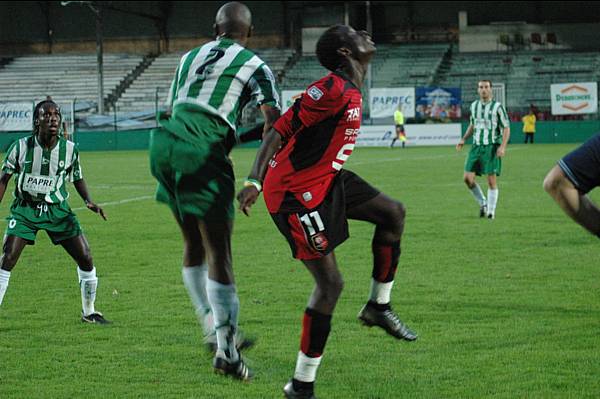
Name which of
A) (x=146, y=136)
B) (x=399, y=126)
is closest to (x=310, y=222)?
(x=399, y=126)

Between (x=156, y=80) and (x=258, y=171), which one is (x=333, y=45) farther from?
(x=156, y=80)

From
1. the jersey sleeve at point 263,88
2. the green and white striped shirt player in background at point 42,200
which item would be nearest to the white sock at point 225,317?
the jersey sleeve at point 263,88

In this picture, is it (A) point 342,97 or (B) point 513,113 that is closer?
(A) point 342,97

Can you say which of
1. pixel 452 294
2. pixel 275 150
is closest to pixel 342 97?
pixel 275 150

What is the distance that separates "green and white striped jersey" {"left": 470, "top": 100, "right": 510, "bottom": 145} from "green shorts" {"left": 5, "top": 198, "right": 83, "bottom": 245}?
1019 centimetres

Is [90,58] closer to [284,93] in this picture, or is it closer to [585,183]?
[284,93]

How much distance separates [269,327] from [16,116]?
128 ft

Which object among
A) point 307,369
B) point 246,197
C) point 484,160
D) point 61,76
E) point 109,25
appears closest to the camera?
point 246,197

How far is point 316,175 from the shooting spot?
5.77 meters

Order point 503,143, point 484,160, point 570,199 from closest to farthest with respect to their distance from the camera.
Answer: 1. point 570,199
2. point 503,143
3. point 484,160

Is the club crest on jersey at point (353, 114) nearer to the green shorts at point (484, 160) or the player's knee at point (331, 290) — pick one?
the player's knee at point (331, 290)

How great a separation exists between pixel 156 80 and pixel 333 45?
4924 centimetres

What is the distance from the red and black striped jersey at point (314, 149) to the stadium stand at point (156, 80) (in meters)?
43.3

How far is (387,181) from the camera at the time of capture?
24359 millimetres
